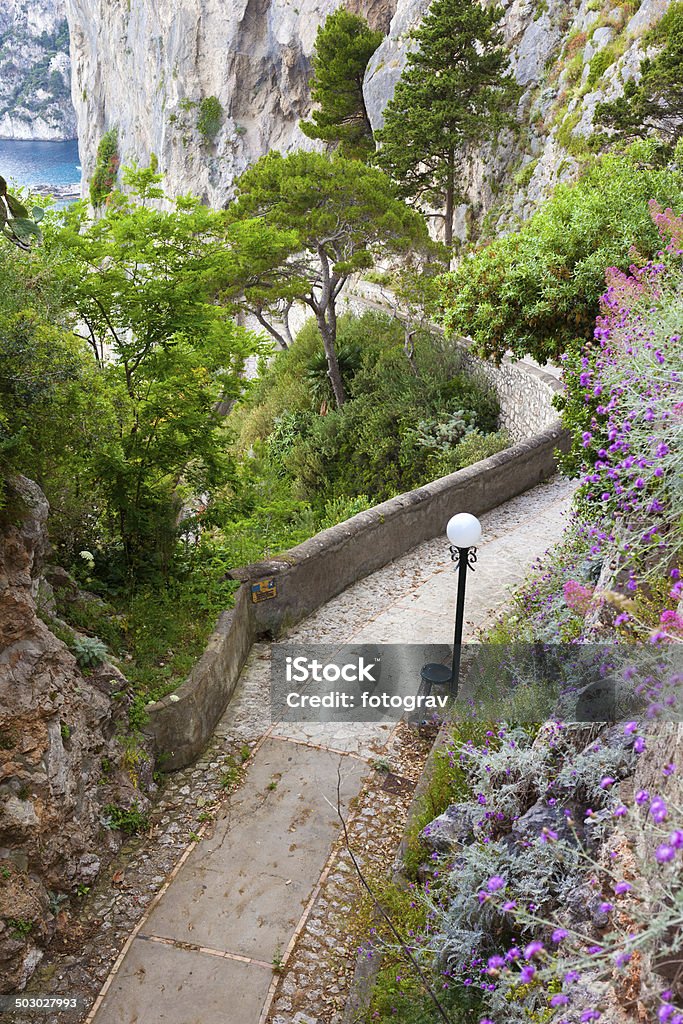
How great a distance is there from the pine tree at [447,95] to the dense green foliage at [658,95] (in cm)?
561

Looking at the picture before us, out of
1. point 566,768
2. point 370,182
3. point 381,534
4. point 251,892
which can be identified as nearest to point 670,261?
point 381,534

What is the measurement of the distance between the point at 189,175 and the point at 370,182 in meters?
25.6

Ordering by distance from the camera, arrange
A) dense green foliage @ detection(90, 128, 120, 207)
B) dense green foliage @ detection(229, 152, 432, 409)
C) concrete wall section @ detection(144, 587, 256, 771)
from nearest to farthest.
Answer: concrete wall section @ detection(144, 587, 256, 771) → dense green foliage @ detection(229, 152, 432, 409) → dense green foliage @ detection(90, 128, 120, 207)

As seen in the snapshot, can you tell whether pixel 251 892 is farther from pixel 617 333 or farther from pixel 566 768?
pixel 617 333

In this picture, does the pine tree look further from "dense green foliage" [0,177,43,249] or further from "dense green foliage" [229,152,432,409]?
"dense green foliage" [0,177,43,249]

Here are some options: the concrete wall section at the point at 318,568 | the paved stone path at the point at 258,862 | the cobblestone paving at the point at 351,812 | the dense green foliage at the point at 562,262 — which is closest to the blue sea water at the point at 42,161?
the concrete wall section at the point at 318,568

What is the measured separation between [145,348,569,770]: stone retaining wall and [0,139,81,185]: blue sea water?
226ft

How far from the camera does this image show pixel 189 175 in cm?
3959

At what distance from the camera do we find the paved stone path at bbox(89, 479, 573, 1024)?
4.23 metres

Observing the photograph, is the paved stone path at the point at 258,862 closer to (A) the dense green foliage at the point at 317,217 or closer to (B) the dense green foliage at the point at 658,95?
(A) the dense green foliage at the point at 317,217

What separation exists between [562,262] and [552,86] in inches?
739

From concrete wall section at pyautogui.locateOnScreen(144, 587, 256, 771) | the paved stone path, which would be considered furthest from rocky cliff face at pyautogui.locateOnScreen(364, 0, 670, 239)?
concrete wall section at pyautogui.locateOnScreen(144, 587, 256, 771)

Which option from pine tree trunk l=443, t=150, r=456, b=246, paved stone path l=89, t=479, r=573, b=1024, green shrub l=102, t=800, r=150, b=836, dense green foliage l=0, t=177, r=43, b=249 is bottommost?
paved stone path l=89, t=479, r=573, b=1024

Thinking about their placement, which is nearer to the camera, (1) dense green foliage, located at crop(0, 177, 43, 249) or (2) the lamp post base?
(1) dense green foliage, located at crop(0, 177, 43, 249)
